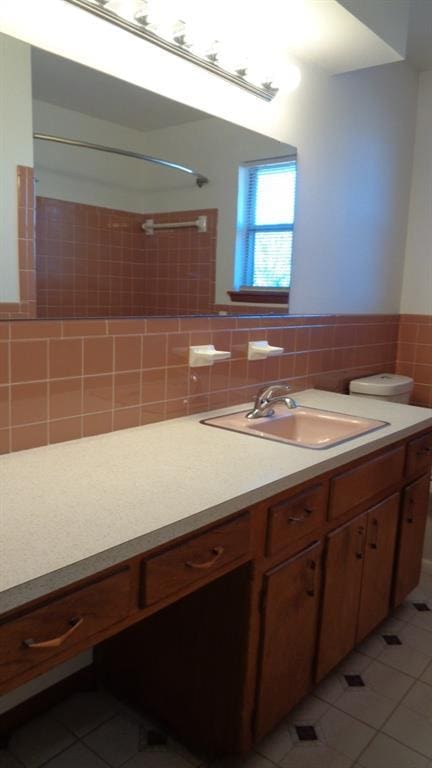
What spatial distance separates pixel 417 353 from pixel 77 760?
2.58 metres

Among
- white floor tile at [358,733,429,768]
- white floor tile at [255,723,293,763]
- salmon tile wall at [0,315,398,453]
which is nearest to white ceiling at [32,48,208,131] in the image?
salmon tile wall at [0,315,398,453]

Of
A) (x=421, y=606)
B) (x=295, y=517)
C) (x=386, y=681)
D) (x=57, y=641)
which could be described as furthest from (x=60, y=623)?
(x=421, y=606)

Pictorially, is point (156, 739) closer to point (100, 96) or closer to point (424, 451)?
point (424, 451)

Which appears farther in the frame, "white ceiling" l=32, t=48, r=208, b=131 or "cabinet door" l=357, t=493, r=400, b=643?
"cabinet door" l=357, t=493, r=400, b=643

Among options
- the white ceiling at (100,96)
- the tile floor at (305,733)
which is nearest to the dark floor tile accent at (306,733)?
the tile floor at (305,733)

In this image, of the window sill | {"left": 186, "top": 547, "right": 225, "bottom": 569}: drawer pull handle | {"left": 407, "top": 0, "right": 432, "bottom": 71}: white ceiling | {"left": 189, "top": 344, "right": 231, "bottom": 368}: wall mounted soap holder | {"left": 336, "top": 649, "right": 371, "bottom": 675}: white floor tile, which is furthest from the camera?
{"left": 407, "top": 0, "right": 432, "bottom": 71}: white ceiling

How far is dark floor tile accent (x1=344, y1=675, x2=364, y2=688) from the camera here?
1896 mm

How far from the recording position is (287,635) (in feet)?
5.05

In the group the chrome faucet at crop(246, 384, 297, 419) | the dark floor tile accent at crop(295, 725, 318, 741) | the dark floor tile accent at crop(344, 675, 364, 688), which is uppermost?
the chrome faucet at crop(246, 384, 297, 419)

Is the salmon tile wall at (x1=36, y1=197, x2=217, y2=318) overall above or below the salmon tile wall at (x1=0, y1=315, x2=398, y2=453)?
above

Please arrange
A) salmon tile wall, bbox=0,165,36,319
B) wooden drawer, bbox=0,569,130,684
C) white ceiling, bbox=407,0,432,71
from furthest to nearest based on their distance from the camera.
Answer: white ceiling, bbox=407,0,432,71 → salmon tile wall, bbox=0,165,36,319 → wooden drawer, bbox=0,569,130,684

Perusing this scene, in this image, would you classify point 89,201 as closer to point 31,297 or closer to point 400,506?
point 31,297

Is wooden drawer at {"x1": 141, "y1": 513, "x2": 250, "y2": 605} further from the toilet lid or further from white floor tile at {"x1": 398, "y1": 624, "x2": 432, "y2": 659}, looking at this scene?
the toilet lid

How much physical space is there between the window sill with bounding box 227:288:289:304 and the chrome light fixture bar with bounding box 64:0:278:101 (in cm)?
69
